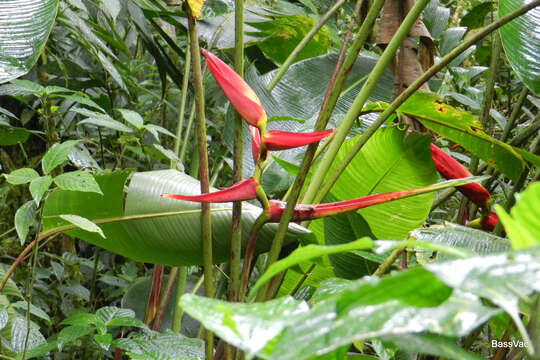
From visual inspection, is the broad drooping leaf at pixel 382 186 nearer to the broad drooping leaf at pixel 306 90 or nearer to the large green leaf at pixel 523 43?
the large green leaf at pixel 523 43

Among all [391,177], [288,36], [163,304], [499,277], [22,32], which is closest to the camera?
[499,277]

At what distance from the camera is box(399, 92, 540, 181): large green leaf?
27.8 inches

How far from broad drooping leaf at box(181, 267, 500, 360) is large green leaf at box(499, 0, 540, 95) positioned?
1.83 feet

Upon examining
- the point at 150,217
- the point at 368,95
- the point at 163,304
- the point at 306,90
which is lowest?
the point at 163,304

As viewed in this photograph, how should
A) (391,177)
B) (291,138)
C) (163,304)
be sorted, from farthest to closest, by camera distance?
(163,304) → (391,177) → (291,138)

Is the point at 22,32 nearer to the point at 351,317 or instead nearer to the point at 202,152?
the point at 202,152

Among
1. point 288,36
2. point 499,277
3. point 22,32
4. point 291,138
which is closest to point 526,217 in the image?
point 499,277

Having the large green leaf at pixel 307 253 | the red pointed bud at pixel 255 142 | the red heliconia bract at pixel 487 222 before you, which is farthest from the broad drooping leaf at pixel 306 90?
the large green leaf at pixel 307 253

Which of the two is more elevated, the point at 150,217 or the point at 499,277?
the point at 499,277

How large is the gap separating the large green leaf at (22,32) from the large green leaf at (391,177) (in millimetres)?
430

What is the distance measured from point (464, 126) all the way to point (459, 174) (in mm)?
83

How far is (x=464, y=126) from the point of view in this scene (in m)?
0.71

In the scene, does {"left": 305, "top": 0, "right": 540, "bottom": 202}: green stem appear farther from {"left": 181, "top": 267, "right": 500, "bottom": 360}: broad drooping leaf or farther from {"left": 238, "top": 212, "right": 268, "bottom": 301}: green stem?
{"left": 181, "top": 267, "right": 500, "bottom": 360}: broad drooping leaf

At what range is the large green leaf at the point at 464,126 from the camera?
705 mm
